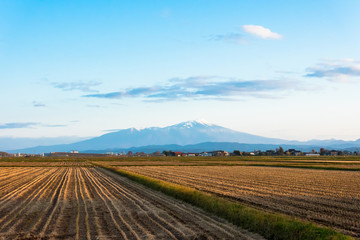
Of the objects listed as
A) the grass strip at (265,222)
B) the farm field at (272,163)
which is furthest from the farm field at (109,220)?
the farm field at (272,163)

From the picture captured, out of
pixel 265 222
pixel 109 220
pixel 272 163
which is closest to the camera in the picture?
pixel 265 222

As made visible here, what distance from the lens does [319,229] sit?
12.3 m

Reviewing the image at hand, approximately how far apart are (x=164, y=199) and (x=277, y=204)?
701 centimetres

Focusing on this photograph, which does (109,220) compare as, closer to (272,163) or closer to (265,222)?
(265,222)

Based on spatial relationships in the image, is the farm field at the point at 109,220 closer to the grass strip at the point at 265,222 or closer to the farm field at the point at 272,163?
the grass strip at the point at 265,222

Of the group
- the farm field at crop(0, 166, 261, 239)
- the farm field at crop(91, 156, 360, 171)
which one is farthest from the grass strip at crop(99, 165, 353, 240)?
the farm field at crop(91, 156, 360, 171)

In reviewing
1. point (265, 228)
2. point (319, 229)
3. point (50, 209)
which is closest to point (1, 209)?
point (50, 209)

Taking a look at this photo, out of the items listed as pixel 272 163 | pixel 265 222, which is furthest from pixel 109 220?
pixel 272 163

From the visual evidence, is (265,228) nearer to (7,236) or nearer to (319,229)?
(319,229)

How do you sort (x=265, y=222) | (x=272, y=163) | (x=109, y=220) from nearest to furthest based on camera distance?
(x=265, y=222) → (x=109, y=220) → (x=272, y=163)

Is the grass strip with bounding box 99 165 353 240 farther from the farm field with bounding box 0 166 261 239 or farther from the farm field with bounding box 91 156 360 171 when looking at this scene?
the farm field with bounding box 91 156 360 171

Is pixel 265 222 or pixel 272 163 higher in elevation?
pixel 272 163

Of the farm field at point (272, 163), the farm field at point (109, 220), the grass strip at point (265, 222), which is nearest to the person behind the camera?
the grass strip at point (265, 222)

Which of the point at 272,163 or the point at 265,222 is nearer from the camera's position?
the point at 265,222
